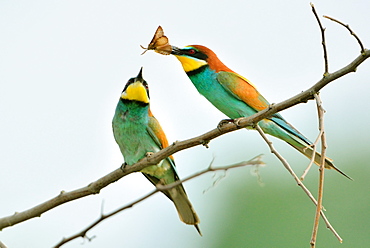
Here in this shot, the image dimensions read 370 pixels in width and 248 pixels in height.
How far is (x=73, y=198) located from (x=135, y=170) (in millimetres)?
379

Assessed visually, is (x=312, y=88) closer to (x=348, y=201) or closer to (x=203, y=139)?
(x=203, y=139)

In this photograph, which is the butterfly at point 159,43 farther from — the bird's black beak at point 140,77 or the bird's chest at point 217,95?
the bird's chest at point 217,95

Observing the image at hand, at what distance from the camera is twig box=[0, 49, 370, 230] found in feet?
5.64

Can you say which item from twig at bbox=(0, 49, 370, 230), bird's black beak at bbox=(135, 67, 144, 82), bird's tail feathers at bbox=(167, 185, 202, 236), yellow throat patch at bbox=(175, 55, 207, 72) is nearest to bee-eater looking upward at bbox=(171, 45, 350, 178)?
yellow throat patch at bbox=(175, 55, 207, 72)

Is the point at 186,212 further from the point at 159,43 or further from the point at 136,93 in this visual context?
the point at 159,43

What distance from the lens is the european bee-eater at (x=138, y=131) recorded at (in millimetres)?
3029

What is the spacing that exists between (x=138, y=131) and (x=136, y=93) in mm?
175

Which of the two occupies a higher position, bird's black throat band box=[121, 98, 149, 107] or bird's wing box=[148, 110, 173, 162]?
bird's black throat band box=[121, 98, 149, 107]

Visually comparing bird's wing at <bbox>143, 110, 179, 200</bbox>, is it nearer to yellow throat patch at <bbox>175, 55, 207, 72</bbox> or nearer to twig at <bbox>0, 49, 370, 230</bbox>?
yellow throat patch at <bbox>175, 55, 207, 72</bbox>

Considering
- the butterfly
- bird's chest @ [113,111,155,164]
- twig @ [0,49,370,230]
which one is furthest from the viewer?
bird's chest @ [113,111,155,164]

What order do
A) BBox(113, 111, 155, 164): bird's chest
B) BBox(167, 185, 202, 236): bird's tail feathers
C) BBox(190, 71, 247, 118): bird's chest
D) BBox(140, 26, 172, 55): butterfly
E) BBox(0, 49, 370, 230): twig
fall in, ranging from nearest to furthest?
BBox(0, 49, 370, 230): twig < BBox(140, 26, 172, 55): butterfly < BBox(167, 185, 202, 236): bird's tail feathers < BBox(113, 111, 155, 164): bird's chest < BBox(190, 71, 247, 118): bird's chest

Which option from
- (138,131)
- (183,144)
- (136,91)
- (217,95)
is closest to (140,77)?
(136,91)

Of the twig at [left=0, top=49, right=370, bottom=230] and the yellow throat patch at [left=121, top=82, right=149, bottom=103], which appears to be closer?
the twig at [left=0, top=49, right=370, bottom=230]

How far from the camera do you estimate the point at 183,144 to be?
2.02 m
